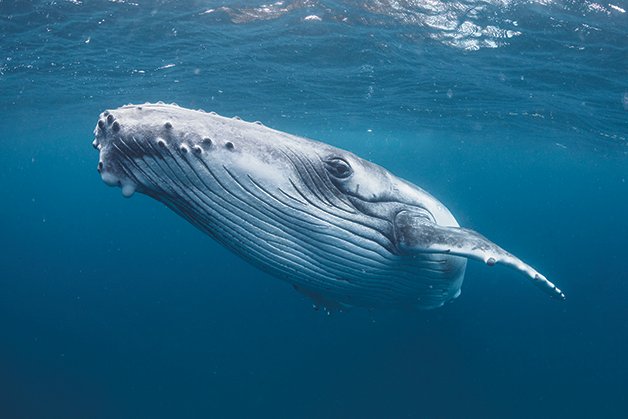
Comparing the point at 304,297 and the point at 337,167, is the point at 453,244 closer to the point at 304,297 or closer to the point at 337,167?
the point at 337,167

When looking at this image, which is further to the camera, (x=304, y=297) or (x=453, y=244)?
(x=304, y=297)

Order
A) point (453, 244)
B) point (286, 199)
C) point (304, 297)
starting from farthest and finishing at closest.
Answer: point (304, 297), point (453, 244), point (286, 199)

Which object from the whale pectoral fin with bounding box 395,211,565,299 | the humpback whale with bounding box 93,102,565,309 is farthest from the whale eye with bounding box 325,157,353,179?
the whale pectoral fin with bounding box 395,211,565,299

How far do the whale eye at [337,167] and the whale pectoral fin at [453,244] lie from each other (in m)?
0.77

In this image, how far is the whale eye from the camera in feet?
15.0

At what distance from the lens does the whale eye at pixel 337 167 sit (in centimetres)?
457

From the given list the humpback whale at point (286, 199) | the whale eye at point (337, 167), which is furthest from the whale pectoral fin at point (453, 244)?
the whale eye at point (337, 167)

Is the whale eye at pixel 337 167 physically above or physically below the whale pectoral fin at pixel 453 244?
above

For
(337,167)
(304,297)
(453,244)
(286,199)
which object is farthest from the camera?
(304,297)

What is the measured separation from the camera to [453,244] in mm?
4367

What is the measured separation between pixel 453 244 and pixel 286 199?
5.17 feet

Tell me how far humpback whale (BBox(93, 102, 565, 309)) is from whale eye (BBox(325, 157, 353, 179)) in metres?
0.01

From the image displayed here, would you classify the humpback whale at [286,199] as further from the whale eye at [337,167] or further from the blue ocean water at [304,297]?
the blue ocean water at [304,297]

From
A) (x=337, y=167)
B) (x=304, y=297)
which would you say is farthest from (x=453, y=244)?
(x=304, y=297)
